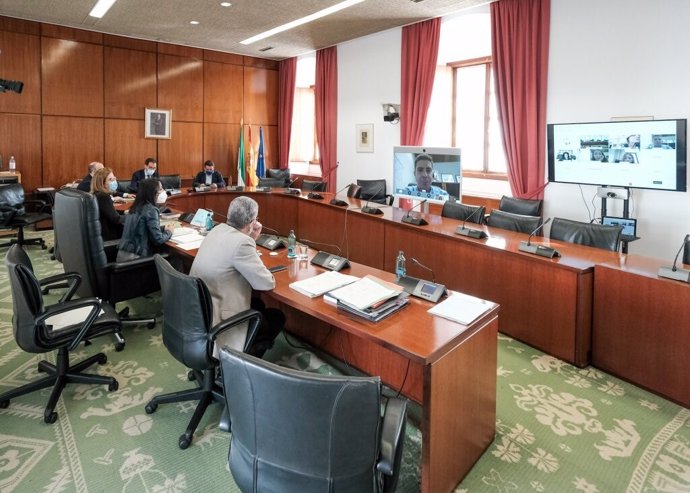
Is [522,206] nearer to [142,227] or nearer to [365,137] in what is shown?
[142,227]

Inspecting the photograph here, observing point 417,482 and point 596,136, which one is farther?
point 596,136

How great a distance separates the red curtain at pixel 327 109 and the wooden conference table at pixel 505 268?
3575 millimetres

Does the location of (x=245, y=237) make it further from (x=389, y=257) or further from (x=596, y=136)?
(x=596, y=136)

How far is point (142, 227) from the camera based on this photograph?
135 inches

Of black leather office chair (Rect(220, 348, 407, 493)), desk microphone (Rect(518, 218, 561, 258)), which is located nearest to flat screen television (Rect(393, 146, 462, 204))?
desk microphone (Rect(518, 218, 561, 258))

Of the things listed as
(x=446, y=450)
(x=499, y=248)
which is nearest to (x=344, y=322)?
(x=446, y=450)

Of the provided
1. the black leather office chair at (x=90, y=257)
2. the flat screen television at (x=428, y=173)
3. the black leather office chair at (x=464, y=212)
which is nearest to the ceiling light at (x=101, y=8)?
the black leather office chair at (x=90, y=257)

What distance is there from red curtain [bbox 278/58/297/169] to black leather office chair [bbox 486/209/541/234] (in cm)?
643

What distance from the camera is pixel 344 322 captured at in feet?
6.48

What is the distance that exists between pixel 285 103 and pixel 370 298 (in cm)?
835

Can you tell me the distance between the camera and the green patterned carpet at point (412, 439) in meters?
1.98

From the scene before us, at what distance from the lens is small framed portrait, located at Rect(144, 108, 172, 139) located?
8.17 m

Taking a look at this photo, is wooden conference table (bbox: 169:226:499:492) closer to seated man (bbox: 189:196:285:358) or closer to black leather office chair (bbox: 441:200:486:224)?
seated man (bbox: 189:196:285:358)

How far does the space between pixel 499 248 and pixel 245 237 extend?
1.89 meters
